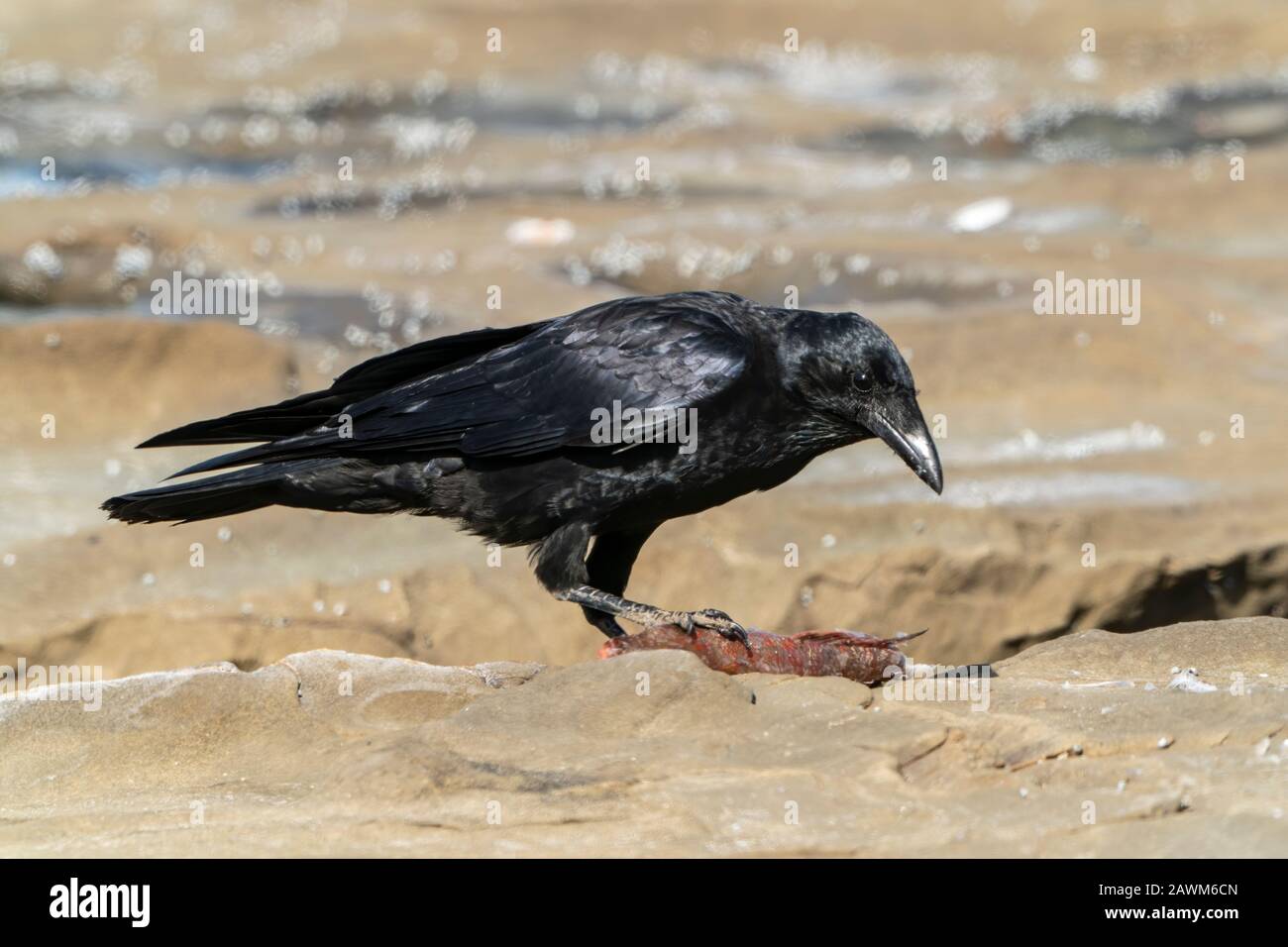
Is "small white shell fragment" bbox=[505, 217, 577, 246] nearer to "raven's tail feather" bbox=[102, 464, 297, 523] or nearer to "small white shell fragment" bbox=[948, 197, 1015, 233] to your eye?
"small white shell fragment" bbox=[948, 197, 1015, 233]

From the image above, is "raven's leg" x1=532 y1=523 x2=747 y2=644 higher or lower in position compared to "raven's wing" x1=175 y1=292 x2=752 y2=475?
lower

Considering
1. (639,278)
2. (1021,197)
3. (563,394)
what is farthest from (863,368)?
(1021,197)

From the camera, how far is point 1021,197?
41.8 ft

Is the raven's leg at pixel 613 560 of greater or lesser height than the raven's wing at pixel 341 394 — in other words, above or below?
below

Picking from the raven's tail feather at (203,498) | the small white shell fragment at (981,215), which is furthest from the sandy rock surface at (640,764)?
the small white shell fragment at (981,215)

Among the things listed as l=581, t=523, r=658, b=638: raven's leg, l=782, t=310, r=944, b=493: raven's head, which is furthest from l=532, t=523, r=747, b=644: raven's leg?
l=782, t=310, r=944, b=493: raven's head

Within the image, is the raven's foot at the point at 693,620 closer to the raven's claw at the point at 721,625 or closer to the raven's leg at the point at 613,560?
the raven's claw at the point at 721,625

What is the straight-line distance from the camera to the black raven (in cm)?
491

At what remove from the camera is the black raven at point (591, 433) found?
16.1 ft

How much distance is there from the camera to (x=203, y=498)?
502 cm

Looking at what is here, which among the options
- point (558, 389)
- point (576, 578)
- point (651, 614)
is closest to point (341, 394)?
point (558, 389)

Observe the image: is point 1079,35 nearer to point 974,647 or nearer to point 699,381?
point 974,647

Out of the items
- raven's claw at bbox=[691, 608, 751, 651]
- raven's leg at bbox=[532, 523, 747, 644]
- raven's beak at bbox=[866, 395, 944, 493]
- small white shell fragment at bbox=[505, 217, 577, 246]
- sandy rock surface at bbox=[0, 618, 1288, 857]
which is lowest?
sandy rock surface at bbox=[0, 618, 1288, 857]

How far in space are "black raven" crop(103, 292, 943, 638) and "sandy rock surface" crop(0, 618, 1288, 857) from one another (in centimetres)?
54
